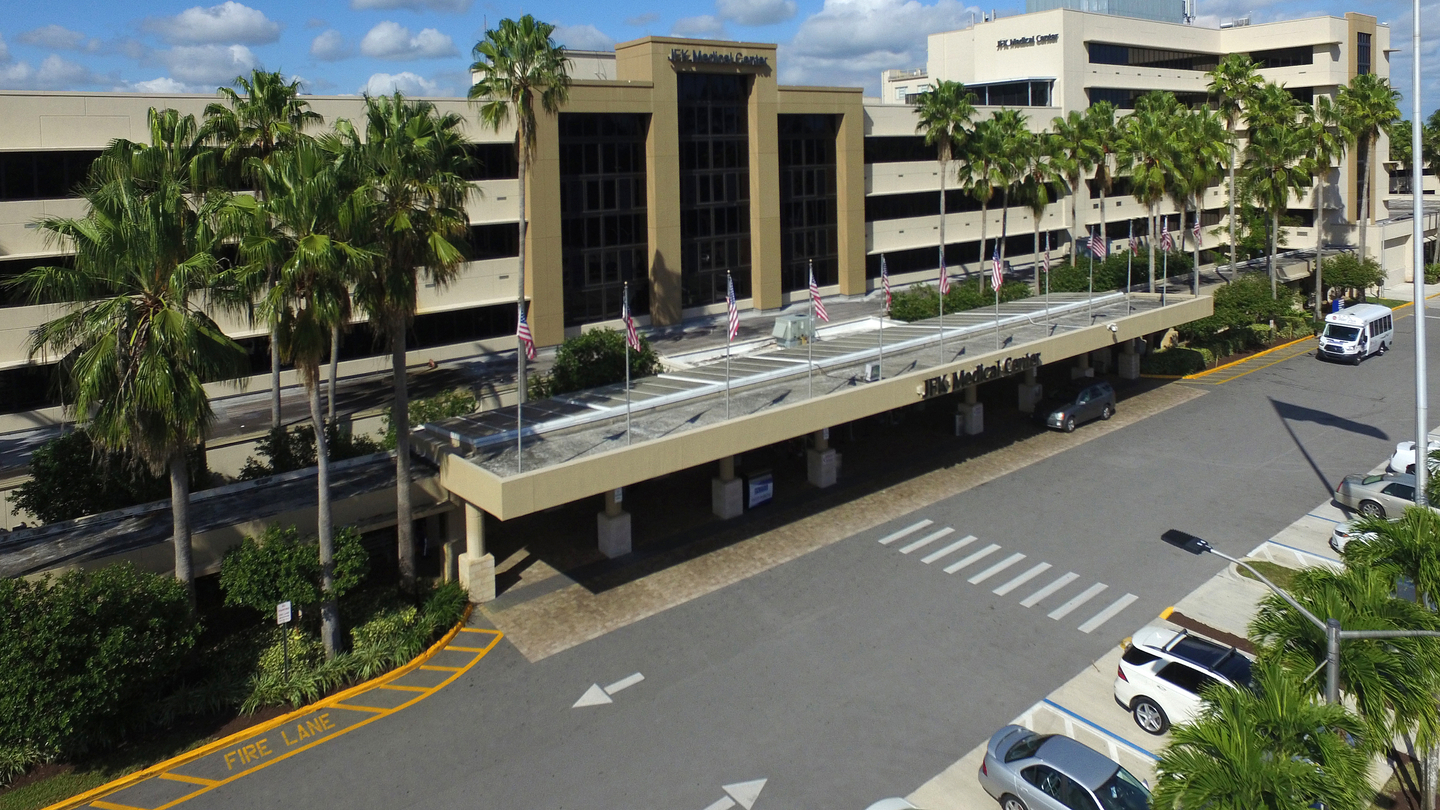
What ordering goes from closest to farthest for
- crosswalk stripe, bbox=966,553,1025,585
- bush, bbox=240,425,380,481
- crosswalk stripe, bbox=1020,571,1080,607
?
1. crosswalk stripe, bbox=1020,571,1080,607
2. crosswalk stripe, bbox=966,553,1025,585
3. bush, bbox=240,425,380,481

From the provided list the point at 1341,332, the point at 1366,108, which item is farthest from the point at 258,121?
the point at 1366,108

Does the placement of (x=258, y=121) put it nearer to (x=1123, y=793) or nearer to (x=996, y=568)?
(x=996, y=568)

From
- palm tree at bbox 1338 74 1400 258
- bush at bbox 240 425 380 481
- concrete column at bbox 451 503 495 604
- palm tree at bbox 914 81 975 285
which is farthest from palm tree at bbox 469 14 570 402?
palm tree at bbox 1338 74 1400 258

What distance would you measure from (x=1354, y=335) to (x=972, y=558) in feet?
117

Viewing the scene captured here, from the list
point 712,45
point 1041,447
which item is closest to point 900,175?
point 712,45

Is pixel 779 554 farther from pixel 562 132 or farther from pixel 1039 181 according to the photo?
pixel 1039 181

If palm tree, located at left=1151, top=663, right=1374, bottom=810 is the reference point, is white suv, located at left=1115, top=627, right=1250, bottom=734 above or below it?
below

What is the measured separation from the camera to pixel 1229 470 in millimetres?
36188

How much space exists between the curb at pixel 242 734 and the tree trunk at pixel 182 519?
126 inches

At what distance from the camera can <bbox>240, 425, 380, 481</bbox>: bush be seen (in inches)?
1166

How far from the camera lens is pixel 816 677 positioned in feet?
74.1

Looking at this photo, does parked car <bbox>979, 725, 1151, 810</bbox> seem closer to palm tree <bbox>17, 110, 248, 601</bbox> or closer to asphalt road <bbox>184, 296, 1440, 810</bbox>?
asphalt road <bbox>184, 296, 1440, 810</bbox>

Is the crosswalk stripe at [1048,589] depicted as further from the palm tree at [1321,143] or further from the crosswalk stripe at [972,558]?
the palm tree at [1321,143]

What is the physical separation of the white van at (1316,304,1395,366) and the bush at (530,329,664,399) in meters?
37.3
